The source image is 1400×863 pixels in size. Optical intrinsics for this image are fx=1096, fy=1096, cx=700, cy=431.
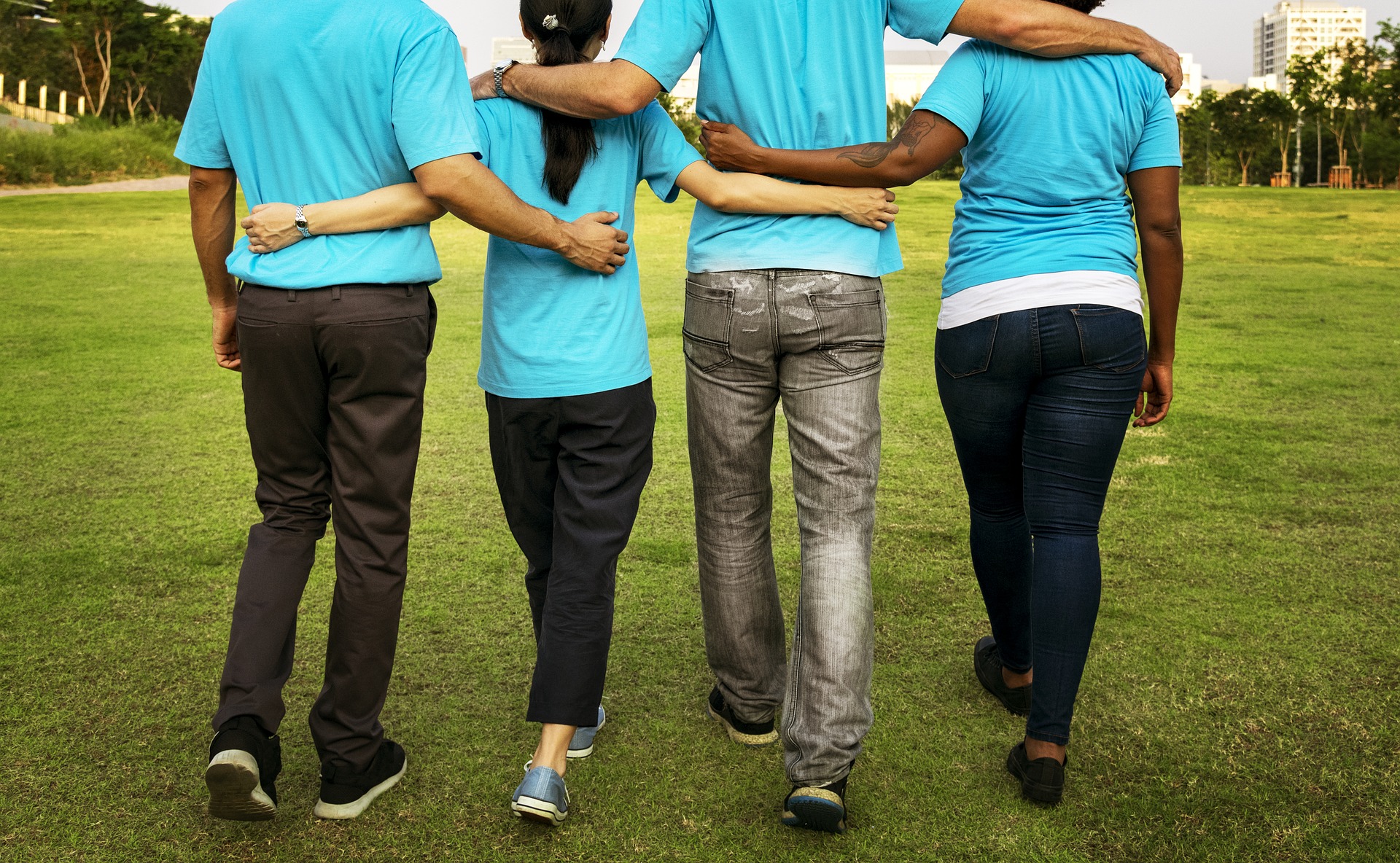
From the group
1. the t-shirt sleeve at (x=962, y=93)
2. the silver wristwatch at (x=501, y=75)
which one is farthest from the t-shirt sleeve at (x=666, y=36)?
the t-shirt sleeve at (x=962, y=93)

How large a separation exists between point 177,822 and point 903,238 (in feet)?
56.1

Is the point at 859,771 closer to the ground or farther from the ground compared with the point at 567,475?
closer to the ground

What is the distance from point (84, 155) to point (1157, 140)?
3422cm

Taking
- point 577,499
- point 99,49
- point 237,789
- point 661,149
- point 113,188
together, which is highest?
point 99,49

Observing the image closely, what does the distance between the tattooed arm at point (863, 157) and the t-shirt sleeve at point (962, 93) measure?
2cm

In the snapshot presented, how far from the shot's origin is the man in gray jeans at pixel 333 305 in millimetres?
2199

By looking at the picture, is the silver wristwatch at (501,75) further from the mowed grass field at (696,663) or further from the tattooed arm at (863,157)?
the mowed grass field at (696,663)

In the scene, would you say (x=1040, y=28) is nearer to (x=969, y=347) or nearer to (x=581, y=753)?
(x=969, y=347)

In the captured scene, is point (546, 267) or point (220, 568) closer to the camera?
point (546, 267)

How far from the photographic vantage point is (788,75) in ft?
7.68

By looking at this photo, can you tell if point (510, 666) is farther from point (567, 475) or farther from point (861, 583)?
point (861, 583)

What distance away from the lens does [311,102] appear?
2.22 metres

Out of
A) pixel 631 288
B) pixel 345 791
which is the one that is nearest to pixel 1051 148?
pixel 631 288

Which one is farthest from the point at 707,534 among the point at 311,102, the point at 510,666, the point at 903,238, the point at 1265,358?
the point at 903,238
